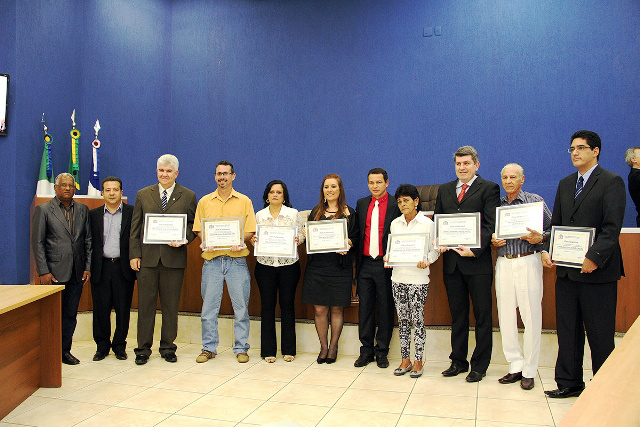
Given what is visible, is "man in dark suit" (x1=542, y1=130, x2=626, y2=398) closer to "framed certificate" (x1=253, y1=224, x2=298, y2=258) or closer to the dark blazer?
the dark blazer

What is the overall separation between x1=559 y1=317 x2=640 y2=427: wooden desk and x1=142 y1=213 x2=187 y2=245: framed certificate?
3.49 metres

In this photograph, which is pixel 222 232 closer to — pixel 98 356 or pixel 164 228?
pixel 164 228

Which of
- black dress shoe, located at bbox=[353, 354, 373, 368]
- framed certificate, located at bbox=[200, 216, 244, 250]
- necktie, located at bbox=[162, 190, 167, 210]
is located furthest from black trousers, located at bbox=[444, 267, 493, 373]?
necktie, located at bbox=[162, 190, 167, 210]

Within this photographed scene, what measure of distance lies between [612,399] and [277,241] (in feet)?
10.9

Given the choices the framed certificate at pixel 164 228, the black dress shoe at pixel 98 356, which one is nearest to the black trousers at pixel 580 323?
the framed certificate at pixel 164 228

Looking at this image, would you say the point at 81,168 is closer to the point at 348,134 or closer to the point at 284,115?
the point at 284,115

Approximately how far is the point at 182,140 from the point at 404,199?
15.6ft

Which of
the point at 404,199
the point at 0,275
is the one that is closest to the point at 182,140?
the point at 0,275

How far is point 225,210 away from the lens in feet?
14.9

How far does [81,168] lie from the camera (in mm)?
6660

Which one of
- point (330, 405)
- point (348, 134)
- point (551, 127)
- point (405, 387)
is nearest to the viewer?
point (330, 405)

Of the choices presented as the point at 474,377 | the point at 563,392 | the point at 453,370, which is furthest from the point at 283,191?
the point at 563,392

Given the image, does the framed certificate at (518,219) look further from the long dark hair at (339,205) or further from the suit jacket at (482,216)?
the long dark hair at (339,205)

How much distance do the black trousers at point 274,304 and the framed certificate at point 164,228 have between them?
700 mm
